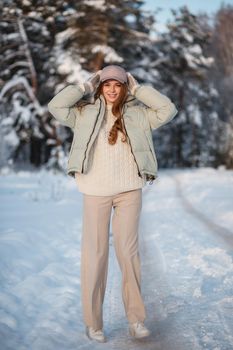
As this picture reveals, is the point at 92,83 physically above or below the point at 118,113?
above

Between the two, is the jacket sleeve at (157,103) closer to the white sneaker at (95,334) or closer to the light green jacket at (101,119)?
the light green jacket at (101,119)

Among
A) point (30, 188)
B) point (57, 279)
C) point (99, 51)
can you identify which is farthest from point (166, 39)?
point (57, 279)

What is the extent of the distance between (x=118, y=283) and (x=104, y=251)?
1.54m

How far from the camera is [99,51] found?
21188mm

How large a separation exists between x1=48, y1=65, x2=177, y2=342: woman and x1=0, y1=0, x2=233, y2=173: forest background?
16.5m

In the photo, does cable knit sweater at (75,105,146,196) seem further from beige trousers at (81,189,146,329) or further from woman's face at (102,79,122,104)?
woman's face at (102,79,122,104)

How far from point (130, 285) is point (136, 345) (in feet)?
1.48

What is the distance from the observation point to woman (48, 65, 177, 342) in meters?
3.70

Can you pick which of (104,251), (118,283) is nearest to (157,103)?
(104,251)

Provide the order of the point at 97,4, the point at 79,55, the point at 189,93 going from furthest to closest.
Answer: the point at 189,93 → the point at 79,55 → the point at 97,4

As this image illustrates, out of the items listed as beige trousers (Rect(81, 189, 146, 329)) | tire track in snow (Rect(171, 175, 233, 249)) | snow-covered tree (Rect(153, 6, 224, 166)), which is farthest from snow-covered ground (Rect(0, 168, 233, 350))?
snow-covered tree (Rect(153, 6, 224, 166))

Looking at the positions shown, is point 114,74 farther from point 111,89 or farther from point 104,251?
point 104,251

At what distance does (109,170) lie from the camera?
3.73 meters

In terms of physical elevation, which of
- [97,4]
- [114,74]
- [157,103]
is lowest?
[157,103]
